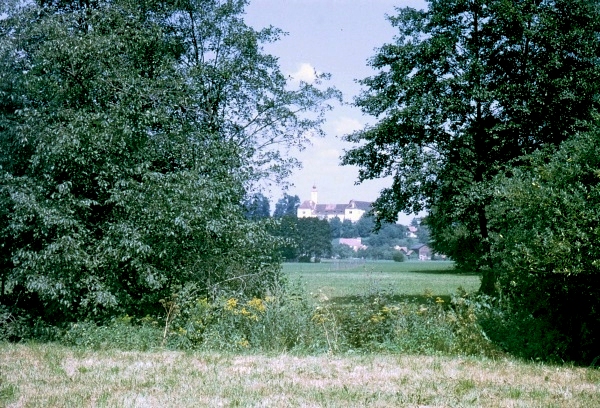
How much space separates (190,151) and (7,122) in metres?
3.24

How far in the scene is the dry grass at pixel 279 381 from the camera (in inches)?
212

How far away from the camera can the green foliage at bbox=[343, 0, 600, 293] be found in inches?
603

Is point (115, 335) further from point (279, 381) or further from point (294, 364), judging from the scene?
point (279, 381)

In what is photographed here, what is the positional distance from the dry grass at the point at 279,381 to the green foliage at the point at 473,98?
864 centimetres

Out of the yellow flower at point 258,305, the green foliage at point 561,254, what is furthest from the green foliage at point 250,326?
the green foliage at point 561,254

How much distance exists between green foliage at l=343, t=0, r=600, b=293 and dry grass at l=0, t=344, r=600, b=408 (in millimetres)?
8641

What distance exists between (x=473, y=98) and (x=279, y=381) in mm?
12502

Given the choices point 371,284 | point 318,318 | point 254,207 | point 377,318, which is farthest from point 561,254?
point 254,207

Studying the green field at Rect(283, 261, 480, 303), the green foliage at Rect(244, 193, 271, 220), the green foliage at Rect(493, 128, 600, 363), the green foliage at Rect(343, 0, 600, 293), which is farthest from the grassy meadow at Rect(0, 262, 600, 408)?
the green foliage at Rect(343, 0, 600, 293)

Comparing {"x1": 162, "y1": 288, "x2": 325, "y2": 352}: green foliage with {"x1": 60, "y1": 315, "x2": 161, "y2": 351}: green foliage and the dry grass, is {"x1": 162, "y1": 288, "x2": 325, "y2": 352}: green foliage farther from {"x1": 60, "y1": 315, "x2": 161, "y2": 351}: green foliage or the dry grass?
the dry grass

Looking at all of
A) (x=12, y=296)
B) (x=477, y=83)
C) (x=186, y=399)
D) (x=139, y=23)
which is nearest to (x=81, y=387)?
(x=186, y=399)

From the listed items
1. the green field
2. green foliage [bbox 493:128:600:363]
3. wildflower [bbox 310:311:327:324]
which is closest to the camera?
green foliage [bbox 493:128:600:363]

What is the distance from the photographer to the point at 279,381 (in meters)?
6.16

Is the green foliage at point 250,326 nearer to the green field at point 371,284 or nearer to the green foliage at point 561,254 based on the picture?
the green field at point 371,284
